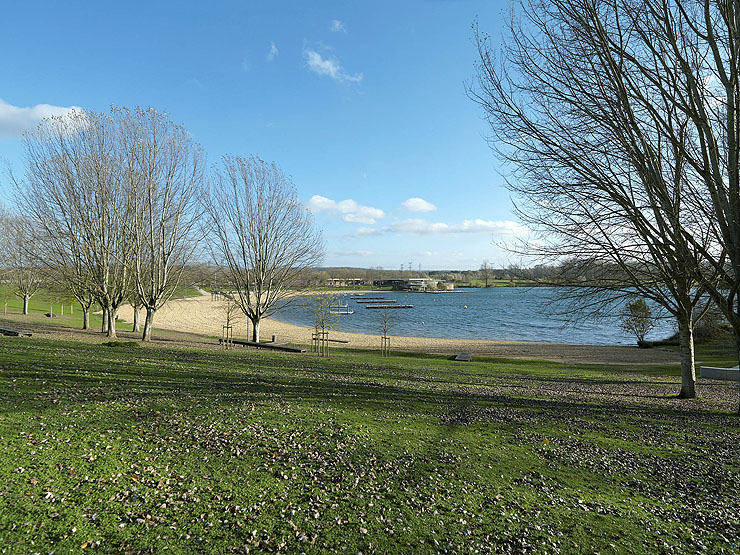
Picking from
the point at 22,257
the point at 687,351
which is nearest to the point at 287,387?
the point at 687,351

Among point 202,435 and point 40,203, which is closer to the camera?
point 202,435

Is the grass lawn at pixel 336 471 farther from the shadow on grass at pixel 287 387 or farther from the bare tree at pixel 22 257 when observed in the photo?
the bare tree at pixel 22 257

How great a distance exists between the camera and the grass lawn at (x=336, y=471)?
13.8 feet

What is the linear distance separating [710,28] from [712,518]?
923 centimetres

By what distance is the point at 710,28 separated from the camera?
8.38 metres

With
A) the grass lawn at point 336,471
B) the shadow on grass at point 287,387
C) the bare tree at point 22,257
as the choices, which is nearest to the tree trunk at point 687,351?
the shadow on grass at point 287,387

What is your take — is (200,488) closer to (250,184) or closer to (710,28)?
(710,28)

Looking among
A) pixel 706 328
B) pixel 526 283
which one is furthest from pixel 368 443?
pixel 706 328

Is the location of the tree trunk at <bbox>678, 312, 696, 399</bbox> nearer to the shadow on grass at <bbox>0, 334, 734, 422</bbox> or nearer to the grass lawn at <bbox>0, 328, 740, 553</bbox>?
the shadow on grass at <bbox>0, 334, 734, 422</bbox>

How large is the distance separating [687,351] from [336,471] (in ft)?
45.2

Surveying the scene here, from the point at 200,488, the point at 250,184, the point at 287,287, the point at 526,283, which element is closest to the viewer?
the point at 200,488

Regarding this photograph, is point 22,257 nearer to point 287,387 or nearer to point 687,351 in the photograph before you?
point 287,387

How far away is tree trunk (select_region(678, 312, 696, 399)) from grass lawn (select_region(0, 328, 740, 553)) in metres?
3.41

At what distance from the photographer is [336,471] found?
18.8 ft
